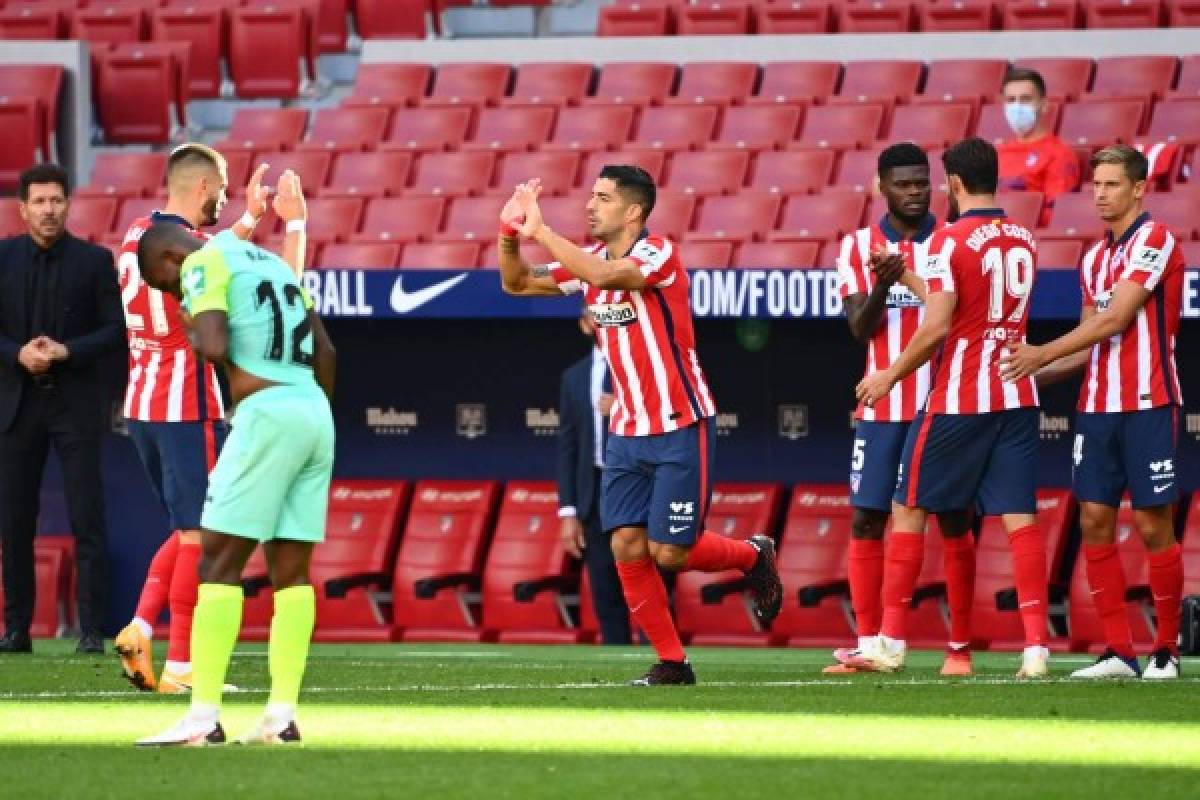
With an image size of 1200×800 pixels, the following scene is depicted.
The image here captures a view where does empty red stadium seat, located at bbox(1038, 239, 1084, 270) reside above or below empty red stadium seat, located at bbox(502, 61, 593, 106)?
below

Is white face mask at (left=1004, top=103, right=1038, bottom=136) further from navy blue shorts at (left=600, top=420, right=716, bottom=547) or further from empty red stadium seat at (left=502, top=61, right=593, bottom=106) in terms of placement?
navy blue shorts at (left=600, top=420, right=716, bottom=547)

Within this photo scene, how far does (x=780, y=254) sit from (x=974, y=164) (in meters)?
3.97

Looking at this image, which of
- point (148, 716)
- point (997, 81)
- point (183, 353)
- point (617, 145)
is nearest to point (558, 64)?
point (617, 145)

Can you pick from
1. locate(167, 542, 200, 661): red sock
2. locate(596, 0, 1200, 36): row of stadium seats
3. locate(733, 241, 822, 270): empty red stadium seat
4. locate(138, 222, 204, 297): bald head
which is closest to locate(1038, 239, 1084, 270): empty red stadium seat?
locate(733, 241, 822, 270): empty red stadium seat

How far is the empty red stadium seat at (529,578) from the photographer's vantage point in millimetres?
14594

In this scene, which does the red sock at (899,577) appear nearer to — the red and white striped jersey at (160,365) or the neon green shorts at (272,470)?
the red and white striped jersey at (160,365)

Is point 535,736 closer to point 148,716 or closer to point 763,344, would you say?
point 148,716

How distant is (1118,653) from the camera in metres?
10.3

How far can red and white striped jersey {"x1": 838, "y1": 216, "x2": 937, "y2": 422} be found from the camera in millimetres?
10625

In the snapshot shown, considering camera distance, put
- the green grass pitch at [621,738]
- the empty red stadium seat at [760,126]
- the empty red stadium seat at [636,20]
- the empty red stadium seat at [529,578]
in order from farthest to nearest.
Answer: the empty red stadium seat at [636,20]
the empty red stadium seat at [760,126]
the empty red stadium seat at [529,578]
the green grass pitch at [621,738]

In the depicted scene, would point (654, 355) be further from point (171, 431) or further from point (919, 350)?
point (171, 431)

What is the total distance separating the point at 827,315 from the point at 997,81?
332 centimetres

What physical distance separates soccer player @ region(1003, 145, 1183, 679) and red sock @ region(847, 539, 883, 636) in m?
0.91

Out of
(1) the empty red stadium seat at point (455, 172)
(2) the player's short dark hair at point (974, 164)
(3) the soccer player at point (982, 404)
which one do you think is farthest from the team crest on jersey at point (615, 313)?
(1) the empty red stadium seat at point (455, 172)
